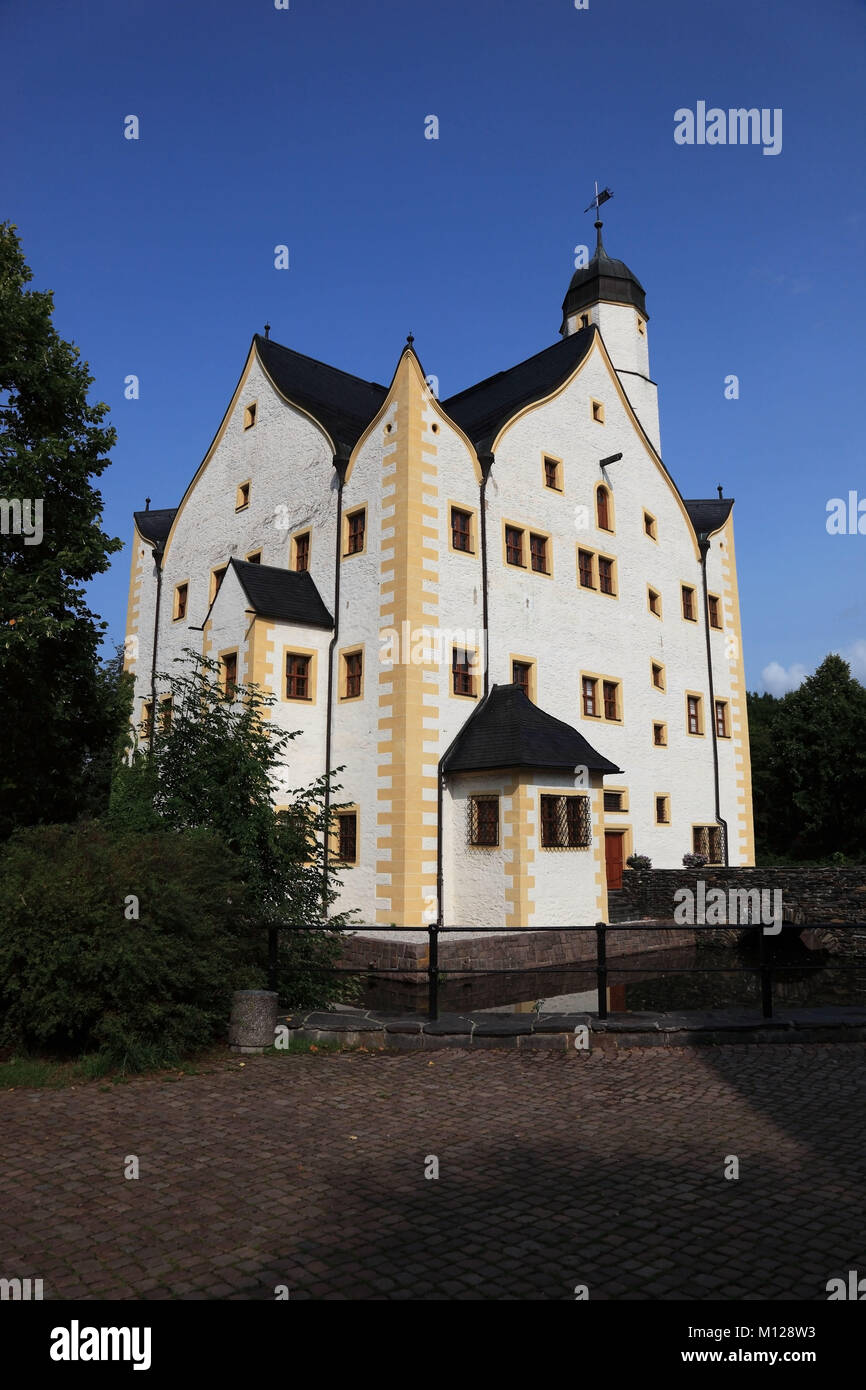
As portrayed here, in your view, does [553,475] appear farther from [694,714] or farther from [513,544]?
[694,714]

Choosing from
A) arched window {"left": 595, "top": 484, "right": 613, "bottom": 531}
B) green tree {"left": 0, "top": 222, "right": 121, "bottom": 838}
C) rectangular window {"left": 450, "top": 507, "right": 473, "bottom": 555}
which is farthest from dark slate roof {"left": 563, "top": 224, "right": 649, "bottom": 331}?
green tree {"left": 0, "top": 222, "right": 121, "bottom": 838}

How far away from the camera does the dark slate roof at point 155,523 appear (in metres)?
31.2

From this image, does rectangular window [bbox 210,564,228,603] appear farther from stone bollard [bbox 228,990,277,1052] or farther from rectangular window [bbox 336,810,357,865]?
stone bollard [bbox 228,990,277,1052]

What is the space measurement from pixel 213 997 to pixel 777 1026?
19.8 feet

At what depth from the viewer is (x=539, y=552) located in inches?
960

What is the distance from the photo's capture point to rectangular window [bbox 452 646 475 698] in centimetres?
2136

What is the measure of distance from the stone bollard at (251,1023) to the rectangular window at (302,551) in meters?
15.8

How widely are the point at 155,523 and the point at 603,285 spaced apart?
18475mm

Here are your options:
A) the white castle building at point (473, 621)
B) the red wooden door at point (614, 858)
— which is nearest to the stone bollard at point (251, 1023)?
the white castle building at point (473, 621)

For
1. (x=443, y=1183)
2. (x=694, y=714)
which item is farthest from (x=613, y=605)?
(x=443, y=1183)

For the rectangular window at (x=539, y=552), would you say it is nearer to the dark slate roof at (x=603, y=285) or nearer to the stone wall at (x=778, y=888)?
the stone wall at (x=778, y=888)

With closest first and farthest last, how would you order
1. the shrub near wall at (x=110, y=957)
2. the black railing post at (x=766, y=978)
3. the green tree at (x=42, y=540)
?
the shrub near wall at (x=110, y=957) < the black railing post at (x=766, y=978) < the green tree at (x=42, y=540)

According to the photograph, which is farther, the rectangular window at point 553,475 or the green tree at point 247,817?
the rectangular window at point 553,475

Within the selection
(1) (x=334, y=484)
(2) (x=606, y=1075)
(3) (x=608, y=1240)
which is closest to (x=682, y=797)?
(1) (x=334, y=484)
